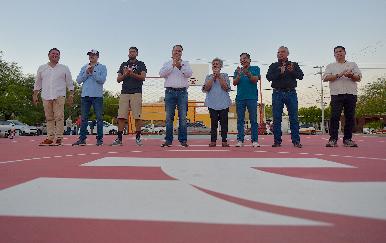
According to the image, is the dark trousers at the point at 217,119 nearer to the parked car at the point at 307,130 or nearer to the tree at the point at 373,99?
the parked car at the point at 307,130

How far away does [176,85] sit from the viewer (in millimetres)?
6059

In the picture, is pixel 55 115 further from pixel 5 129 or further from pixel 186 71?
pixel 5 129

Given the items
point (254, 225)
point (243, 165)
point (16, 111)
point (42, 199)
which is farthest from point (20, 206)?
point (16, 111)

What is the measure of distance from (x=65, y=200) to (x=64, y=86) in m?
5.13

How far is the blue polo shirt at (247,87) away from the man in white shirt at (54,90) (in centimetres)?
298

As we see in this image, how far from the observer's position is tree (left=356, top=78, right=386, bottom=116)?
48.3m

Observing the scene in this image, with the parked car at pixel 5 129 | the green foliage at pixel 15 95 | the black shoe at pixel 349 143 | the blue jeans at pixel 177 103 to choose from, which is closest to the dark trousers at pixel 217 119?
the blue jeans at pixel 177 103

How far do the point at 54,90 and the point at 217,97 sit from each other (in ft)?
9.40

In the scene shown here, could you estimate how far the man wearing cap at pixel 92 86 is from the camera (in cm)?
628

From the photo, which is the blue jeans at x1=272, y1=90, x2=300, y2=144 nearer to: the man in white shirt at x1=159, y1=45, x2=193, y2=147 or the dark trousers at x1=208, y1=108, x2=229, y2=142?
the dark trousers at x1=208, y1=108, x2=229, y2=142

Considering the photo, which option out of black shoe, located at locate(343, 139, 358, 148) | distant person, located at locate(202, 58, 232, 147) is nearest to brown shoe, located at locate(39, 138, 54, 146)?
distant person, located at locate(202, 58, 232, 147)

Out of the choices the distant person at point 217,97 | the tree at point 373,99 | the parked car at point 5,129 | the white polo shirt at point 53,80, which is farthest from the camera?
the tree at point 373,99

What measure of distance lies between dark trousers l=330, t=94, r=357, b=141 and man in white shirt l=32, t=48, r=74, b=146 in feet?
14.8

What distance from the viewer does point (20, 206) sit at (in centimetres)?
154
